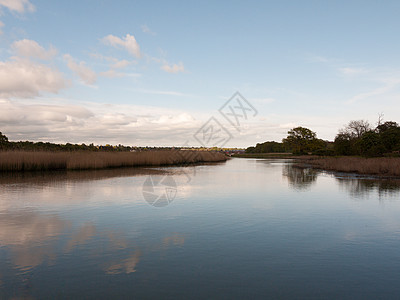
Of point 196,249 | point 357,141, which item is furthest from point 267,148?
point 196,249

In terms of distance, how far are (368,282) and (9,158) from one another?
2145 centimetres

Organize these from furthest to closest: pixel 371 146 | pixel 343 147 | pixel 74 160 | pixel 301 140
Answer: pixel 301 140, pixel 343 147, pixel 371 146, pixel 74 160

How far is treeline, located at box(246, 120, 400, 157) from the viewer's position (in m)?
41.1

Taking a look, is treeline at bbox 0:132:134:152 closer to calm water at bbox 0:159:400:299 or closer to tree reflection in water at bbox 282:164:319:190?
calm water at bbox 0:159:400:299

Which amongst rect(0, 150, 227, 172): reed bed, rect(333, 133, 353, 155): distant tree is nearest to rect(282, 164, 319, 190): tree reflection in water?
rect(0, 150, 227, 172): reed bed

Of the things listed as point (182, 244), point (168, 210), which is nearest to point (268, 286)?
point (182, 244)

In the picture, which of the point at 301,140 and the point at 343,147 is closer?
the point at 343,147

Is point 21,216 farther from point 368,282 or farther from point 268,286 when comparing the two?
point 368,282

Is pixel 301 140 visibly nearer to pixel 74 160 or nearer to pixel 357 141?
pixel 357 141

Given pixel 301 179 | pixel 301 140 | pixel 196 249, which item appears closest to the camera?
pixel 196 249

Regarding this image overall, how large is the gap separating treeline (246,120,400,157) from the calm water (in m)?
35.5

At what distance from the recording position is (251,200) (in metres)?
10.8

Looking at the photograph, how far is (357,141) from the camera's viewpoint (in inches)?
1853

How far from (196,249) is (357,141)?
160 feet
